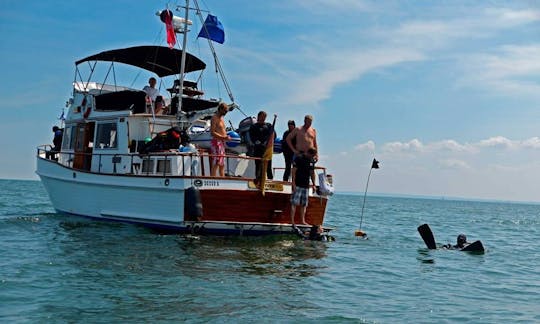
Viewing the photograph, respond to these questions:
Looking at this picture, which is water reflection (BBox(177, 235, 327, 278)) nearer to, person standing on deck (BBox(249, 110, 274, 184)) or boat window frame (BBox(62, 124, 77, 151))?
person standing on deck (BBox(249, 110, 274, 184))

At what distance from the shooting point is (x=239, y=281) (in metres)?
9.88

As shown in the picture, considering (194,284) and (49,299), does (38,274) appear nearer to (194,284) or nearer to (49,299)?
(49,299)

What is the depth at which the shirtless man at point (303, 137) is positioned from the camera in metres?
14.6

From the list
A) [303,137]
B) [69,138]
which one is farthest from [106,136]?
[303,137]

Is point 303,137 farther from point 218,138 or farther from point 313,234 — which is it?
point 313,234

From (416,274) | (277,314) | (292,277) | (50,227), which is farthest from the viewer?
(50,227)

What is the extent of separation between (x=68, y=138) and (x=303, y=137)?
937 centimetres

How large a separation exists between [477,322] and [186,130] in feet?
35.4

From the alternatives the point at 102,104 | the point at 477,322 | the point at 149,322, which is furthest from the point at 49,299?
the point at 102,104

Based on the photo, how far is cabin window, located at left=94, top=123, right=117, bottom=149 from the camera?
706 inches

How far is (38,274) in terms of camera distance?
9797 mm

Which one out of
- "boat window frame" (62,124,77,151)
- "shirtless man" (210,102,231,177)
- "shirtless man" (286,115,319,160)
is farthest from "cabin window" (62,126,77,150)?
"shirtless man" (286,115,319,160)

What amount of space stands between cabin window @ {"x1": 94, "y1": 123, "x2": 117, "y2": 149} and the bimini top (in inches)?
91.7

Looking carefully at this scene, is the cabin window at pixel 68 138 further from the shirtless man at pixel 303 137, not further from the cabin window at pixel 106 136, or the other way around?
the shirtless man at pixel 303 137
